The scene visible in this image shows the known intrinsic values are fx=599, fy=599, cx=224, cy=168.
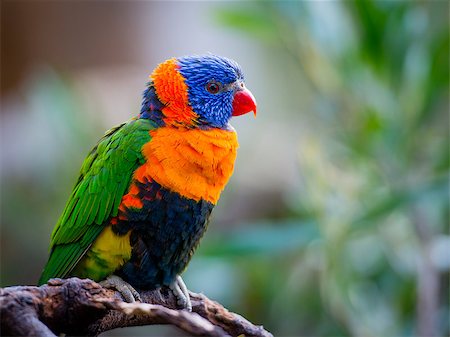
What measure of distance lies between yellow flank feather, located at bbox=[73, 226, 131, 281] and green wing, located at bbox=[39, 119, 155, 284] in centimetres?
3

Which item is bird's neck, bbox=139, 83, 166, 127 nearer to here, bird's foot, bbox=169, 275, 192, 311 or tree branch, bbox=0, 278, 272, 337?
bird's foot, bbox=169, 275, 192, 311

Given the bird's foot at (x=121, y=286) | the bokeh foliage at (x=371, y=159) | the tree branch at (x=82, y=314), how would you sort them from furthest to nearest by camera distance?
the bokeh foliage at (x=371, y=159) → the bird's foot at (x=121, y=286) → the tree branch at (x=82, y=314)

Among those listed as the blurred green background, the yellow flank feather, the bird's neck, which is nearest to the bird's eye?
the bird's neck

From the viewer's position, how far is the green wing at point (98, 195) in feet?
6.49

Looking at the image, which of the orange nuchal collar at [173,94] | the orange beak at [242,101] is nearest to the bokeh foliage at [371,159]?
the orange beak at [242,101]

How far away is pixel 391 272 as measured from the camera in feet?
10.7

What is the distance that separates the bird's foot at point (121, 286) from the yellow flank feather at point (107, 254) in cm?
2

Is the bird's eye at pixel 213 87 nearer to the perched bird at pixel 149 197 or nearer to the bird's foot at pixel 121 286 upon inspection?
the perched bird at pixel 149 197

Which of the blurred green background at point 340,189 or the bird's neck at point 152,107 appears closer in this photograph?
the bird's neck at point 152,107

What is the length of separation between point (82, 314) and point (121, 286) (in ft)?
1.71

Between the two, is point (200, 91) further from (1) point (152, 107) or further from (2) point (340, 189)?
(2) point (340, 189)

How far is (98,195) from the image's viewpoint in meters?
2.01

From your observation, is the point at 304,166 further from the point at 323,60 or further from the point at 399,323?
the point at 399,323

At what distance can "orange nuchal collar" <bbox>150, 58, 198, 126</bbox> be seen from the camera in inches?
82.7
